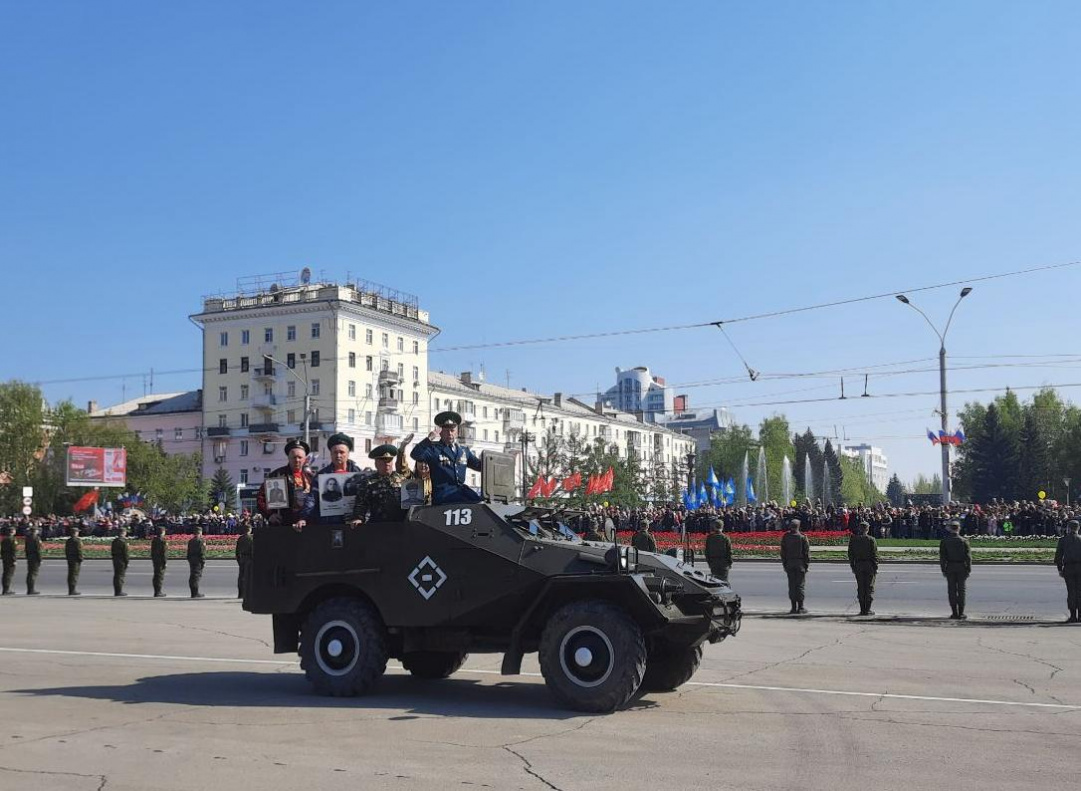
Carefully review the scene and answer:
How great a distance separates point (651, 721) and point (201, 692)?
15.3ft

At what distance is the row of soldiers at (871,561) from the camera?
18500 mm

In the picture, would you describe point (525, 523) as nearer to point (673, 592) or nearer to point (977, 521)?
point (673, 592)

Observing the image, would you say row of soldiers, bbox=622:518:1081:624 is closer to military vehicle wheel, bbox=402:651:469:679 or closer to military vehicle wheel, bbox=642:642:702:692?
military vehicle wheel, bbox=402:651:469:679

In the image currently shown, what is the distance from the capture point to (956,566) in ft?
61.6

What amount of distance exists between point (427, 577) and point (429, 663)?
74.7 inches

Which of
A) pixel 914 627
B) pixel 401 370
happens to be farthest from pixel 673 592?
pixel 401 370

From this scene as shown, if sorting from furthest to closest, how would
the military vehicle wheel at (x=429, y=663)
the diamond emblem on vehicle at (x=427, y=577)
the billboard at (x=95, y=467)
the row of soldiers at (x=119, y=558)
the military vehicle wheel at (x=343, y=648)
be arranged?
the billboard at (x=95, y=467) → the row of soldiers at (x=119, y=558) → the military vehicle wheel at (x=429, y=663) → the military vehicle wheel at (x=343, y=648) → the diamond emblem on vehicle at (x=427, y=577)

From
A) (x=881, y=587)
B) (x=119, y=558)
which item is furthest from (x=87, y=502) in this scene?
(x=881, y=587)

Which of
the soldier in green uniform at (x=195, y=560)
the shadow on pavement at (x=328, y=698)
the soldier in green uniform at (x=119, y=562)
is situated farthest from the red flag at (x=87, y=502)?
the shadow on pavement at (x=328, y=698)

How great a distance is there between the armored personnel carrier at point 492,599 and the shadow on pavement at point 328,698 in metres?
0.34

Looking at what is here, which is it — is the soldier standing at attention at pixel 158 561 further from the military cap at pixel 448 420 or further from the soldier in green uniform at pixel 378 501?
the military cap at pixel 448 420

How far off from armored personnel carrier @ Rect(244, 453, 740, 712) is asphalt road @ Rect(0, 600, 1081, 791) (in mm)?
391

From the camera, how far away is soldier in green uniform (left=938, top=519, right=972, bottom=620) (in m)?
18.8

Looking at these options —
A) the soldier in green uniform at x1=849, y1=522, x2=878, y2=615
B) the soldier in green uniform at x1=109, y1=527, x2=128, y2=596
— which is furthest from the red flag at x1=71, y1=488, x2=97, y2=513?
the soldier in green uniform at x1=849, y1=522, x2=878, y2=615
